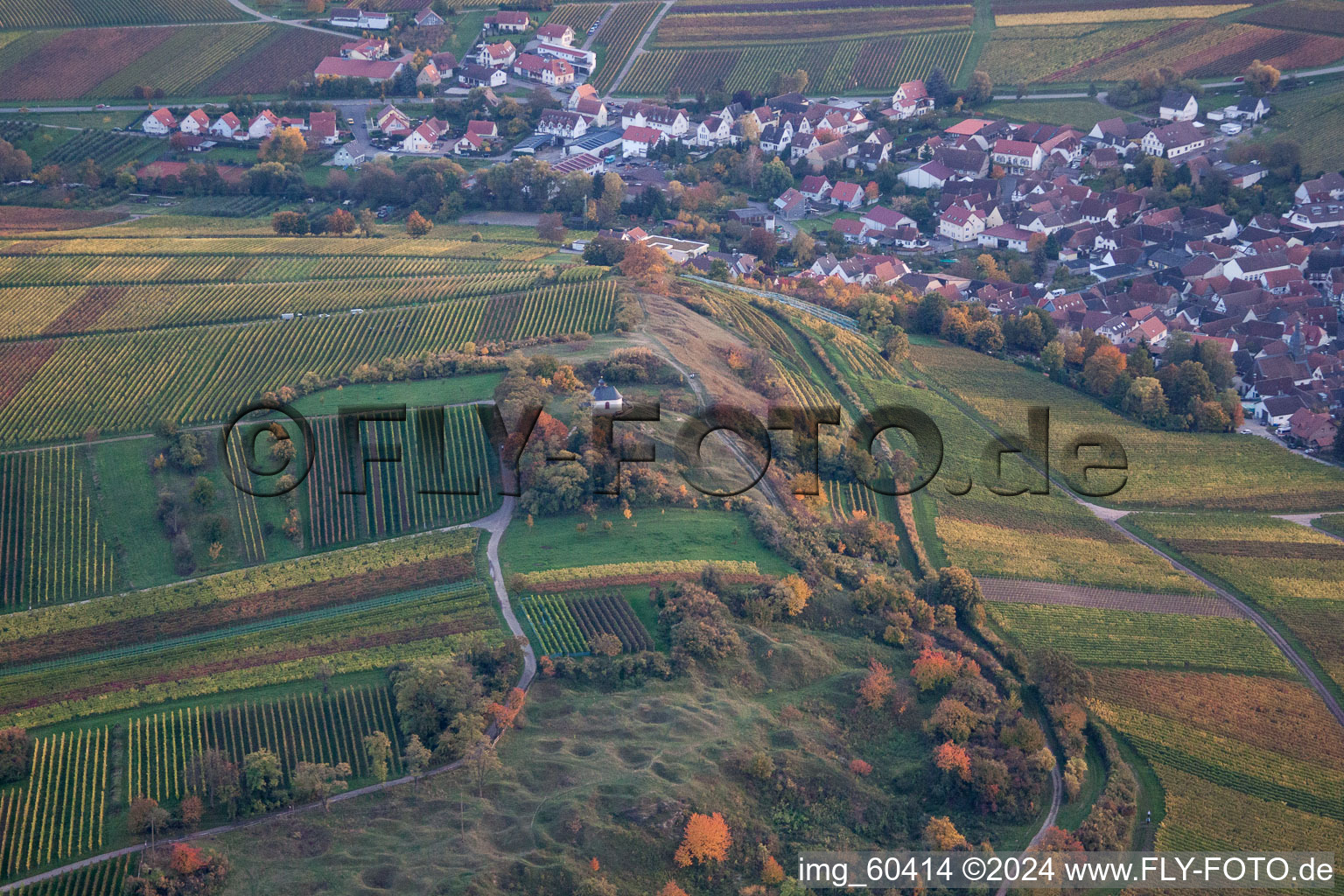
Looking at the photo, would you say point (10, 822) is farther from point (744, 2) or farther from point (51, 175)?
point (744, 2)

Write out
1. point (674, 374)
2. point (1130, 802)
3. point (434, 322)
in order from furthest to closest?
point (434, 322) < point (674, 374) < point (1130, 802)

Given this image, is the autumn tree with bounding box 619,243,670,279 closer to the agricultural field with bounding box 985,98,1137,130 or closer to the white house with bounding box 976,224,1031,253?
the white house with bounding box 976,224,1031,253

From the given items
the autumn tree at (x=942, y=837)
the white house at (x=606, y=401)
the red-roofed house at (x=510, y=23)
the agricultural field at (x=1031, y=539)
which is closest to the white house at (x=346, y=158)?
the red-roofed house at (x=510, y=23)

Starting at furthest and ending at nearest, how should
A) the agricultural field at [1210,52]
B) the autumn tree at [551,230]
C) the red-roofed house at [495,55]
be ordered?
1. the red-roofed house at [495,55]
2. the agricultural field at [1210,52]
3. the autumn tree at [551,230]

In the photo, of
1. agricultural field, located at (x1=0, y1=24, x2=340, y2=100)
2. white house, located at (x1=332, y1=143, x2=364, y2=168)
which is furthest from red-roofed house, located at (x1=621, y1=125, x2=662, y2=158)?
agricultural field, located at (x1=0, y1=24, x2=340, y2=100)

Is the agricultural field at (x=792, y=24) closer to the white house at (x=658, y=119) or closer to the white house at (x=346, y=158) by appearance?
the white house at (x=658, y=119)

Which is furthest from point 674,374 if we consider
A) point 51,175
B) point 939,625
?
point 51,175
